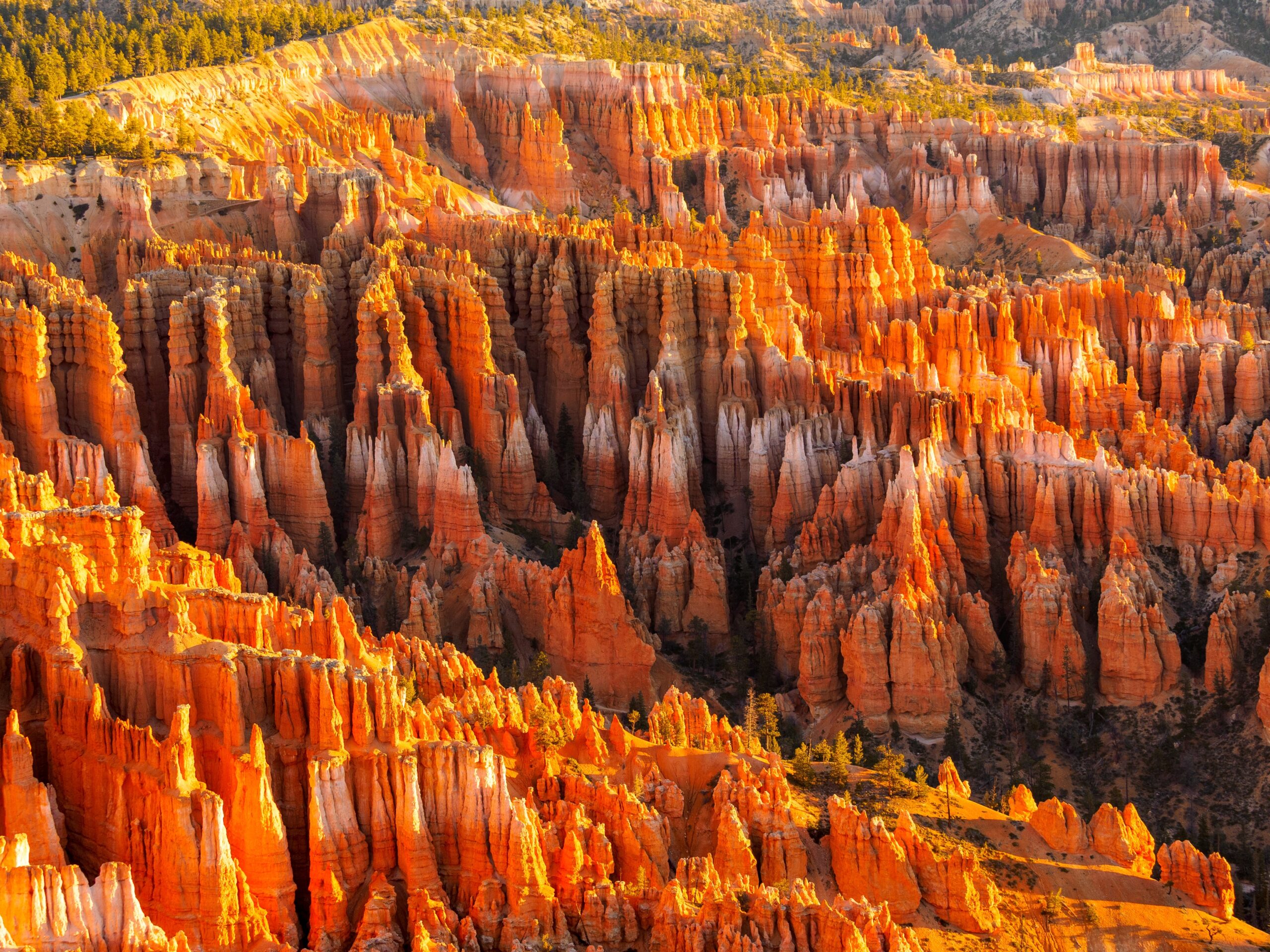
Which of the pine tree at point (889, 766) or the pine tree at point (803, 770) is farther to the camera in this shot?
the pine tree at point (889, 766)

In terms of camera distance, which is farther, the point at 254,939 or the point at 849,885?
the point at 849,885

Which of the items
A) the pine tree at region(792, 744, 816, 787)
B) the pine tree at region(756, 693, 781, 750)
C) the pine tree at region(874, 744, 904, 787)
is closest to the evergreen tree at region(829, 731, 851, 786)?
the pine tree at region(792, 744, 816, 787)

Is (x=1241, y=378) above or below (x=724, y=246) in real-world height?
below

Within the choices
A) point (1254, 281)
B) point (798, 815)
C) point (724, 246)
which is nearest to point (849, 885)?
point (798, 815)

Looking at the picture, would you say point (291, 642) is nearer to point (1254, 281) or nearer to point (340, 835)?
point (340, 835)

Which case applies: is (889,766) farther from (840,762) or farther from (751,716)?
(751,716)

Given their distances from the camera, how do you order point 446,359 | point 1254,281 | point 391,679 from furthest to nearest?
point 1254,281 → point 446,359 → point 391,679

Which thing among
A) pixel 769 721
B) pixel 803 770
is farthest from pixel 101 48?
pixel 803 770

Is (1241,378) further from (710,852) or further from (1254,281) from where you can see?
(710,852)

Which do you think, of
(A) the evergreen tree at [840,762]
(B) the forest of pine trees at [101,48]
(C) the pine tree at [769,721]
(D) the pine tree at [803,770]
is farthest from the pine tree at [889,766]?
(B) the forest of pine trees at [101,48]

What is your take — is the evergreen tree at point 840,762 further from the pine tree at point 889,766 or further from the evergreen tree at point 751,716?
the evergreen tree at point 751,716

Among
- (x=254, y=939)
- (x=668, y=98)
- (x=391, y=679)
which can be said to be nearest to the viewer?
(x=254, y=939)
